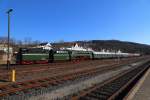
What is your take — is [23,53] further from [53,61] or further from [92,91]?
[92,91]

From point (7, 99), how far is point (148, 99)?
6282 mm

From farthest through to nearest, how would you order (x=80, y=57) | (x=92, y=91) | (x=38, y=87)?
(x=80, y=57)
(x=38, y=87)
(x=92, y=91)

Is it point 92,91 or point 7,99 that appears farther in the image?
point 92,91

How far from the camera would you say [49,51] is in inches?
2259

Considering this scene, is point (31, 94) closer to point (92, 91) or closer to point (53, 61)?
point (92, 91)

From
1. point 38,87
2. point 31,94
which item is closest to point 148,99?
point 31,94

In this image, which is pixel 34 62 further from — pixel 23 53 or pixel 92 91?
pixel 92 91

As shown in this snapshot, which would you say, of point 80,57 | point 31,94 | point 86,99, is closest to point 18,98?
point 31,94

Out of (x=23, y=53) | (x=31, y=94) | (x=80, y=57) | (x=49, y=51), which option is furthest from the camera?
(x=80, y=57)

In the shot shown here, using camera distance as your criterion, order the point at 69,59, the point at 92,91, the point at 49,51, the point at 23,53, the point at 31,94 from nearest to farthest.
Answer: the point at 31,94
the point at 92,91
the point at 23,53
the point at 49,51
the point at 69,59

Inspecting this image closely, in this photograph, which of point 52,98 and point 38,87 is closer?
point 52,98

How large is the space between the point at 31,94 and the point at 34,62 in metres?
36.9

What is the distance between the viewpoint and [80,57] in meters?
73.6

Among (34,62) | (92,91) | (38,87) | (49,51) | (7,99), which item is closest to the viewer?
(7,99)
